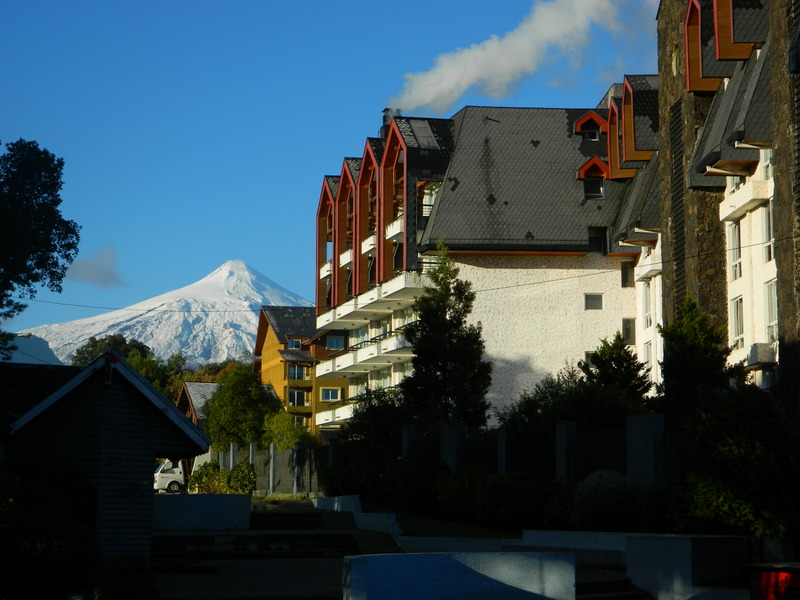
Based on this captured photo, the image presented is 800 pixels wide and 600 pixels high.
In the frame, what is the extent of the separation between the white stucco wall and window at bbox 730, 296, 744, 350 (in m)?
20.4

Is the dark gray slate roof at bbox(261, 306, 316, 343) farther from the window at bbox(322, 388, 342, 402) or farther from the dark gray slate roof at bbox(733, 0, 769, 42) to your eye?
the dark gray slate roof at bbox(733, 0, 769, 42)

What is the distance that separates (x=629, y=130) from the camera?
4862cm

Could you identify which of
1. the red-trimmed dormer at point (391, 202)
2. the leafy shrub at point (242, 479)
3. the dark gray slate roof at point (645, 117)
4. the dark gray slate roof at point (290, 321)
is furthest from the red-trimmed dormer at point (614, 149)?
the dark gray slate roof at point (290, 321)

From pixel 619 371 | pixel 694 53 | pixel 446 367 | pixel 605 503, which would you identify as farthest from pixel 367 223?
pixel 605 503

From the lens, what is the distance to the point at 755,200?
1395 inches

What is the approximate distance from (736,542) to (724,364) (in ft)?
50.6

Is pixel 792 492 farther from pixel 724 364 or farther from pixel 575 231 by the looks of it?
pixel 575 231

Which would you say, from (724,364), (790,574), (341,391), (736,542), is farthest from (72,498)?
(341,391)

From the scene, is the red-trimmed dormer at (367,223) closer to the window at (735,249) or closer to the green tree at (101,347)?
the window at (735,249)

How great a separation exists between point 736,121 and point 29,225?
73.2 feet

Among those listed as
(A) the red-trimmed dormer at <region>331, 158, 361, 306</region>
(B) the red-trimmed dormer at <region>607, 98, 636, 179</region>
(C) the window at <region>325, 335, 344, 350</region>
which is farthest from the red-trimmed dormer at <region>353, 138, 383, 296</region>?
(C) the window at <region>325, 335, 344, 350</region>

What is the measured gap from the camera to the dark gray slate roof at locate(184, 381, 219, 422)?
3794 inches

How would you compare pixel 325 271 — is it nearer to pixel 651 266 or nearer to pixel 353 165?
pixel 353 165

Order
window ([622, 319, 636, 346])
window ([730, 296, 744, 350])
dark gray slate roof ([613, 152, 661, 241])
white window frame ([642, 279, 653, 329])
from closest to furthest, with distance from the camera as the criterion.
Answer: window ([730, 296, 744, 350])
dark gray slate roof ([613, 152, 661, 241])
white window frame ([642, 279, 653, 329])
window ([622, 319, 636, 346])
